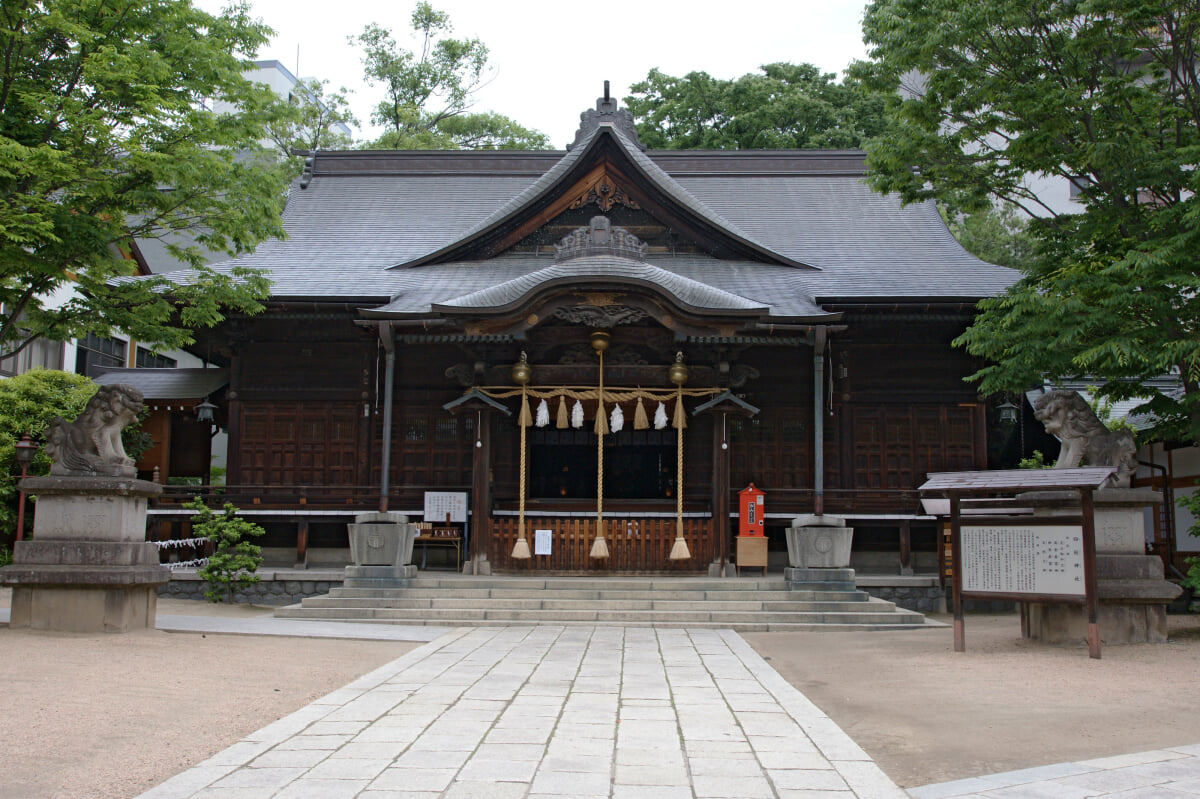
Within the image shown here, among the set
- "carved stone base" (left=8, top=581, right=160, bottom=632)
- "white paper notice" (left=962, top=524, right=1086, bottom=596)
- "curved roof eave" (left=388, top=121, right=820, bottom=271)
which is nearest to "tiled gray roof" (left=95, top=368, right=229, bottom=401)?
"curved roof eave" (left=388, top=121, right=820, bottom=271)

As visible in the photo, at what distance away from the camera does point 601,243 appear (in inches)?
573

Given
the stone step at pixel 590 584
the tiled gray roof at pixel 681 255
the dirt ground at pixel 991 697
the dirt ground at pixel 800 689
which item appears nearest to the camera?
the dirt ground at pixel 800 689

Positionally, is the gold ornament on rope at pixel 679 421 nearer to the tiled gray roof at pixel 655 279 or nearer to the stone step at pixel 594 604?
the tiled gray roof at pixel 655 279

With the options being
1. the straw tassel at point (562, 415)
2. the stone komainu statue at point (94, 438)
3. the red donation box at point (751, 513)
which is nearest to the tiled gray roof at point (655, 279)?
the straw tassel at point (562, 415)

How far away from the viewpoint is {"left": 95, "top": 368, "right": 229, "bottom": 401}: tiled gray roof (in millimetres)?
17672

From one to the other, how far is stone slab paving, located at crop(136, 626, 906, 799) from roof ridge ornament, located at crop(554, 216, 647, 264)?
7628mm

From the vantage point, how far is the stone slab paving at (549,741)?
14.8ft

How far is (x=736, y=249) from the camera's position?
57.7 feet

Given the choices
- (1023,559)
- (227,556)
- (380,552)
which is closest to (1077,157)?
(1023,559)

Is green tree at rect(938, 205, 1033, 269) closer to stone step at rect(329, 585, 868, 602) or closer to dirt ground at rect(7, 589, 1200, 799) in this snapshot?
stone step at rect(329, 585, 868, 602)

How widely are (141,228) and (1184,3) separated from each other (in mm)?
12193

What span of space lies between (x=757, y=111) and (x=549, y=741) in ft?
90.3

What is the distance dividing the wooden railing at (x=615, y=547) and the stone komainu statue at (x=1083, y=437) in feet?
18.5

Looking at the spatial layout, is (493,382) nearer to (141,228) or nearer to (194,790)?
(141,228)
